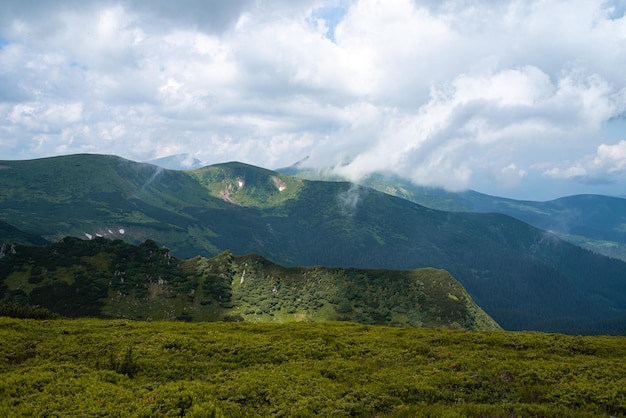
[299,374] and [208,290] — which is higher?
[299,374]

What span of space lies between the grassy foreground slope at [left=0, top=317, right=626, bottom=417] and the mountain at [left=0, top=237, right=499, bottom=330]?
11472 cm

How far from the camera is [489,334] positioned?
4644cm

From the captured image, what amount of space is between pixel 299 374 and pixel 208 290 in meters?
149

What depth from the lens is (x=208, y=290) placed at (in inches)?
6673

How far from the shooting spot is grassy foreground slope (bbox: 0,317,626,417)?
76.2 ft

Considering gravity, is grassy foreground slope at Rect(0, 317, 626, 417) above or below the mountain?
above

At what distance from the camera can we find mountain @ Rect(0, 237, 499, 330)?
143 m

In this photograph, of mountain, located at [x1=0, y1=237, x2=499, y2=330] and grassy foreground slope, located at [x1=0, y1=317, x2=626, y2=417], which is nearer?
grassy foreground slope, located at [x1=0, y1=317, x2=626, y2=417]

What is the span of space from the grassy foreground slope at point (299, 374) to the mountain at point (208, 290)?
115 metres

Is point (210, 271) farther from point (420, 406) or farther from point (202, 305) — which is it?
point (420, 406)

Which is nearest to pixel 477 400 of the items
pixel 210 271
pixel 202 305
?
pixel 202 305

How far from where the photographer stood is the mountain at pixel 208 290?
471ft

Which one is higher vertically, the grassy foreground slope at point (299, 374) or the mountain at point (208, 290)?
the grassy foreground slope at point (299, 374)

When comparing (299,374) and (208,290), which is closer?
(299,374)
